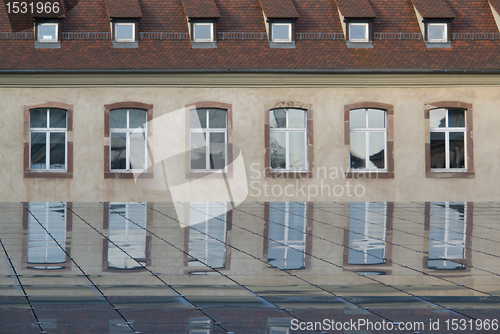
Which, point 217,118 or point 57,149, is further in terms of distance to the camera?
point 217,118

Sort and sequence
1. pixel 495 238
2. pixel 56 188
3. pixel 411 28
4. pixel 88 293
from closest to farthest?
pixel 88 293, pixel 495 238, pixel 56 188, pixel 411 28

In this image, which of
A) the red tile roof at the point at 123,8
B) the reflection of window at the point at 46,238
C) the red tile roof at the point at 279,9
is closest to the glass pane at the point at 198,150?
the red tile roof at the point at 123,8

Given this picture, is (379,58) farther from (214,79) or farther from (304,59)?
(214,79)

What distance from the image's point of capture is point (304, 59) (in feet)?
63.1

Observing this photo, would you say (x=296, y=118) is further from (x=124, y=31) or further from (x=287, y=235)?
(x=287, y=235)

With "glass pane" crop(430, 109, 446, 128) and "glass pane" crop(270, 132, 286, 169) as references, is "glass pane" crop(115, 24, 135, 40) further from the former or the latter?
"glass pane" crop(430, 109, 446, 128)

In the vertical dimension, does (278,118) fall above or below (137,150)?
above

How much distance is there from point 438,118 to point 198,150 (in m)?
7.10

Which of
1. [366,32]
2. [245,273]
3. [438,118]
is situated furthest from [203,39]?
[245,273]

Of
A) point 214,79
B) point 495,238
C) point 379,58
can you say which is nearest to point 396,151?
point 379,58

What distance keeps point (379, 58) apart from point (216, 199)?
625cm

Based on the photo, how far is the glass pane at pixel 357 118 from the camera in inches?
766

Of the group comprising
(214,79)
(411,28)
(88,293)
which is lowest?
(88,293)

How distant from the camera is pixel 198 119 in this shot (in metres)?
19.2
